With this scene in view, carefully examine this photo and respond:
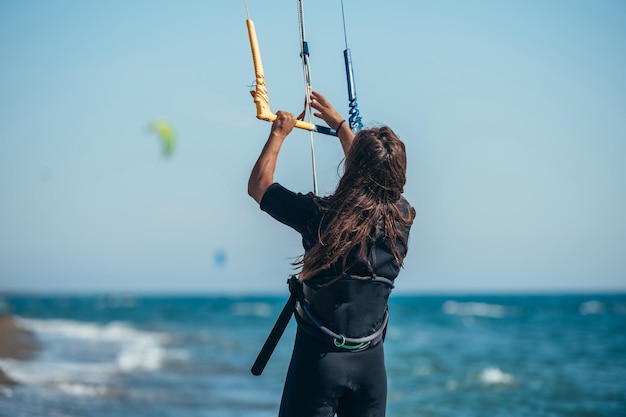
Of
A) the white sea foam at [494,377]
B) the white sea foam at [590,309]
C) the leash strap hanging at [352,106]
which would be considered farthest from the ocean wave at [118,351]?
→ the white sea foam at [590,309]

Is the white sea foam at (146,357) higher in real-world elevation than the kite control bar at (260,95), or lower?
higher

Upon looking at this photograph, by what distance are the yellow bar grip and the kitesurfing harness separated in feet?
1.77

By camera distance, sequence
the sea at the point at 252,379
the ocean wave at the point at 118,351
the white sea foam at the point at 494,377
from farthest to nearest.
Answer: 1. the ocean wave at the point at 118,351
2. the white sea foam at the point at 494,377
3. the sea at the point at 252,379

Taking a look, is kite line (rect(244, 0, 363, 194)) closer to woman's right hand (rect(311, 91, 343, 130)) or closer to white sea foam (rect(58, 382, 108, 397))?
woman's right hand (rect(311, 91, 343, 130))

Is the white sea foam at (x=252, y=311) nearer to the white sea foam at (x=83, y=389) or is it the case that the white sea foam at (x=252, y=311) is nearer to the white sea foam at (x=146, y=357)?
the white sea foam at (x=146, y=357)

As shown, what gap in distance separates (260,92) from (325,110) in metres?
0.34

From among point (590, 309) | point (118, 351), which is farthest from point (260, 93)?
point (590, 309)

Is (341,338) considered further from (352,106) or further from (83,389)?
(83,389)

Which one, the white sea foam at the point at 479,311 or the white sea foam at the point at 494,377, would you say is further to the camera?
the white sea foam at the point at 479,311

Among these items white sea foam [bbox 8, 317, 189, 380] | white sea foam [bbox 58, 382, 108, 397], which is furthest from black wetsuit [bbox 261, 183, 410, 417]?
white sea foam [bbox 8, 317, 189, 380]

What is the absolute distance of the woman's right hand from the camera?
2.83m

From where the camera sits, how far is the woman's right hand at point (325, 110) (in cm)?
283

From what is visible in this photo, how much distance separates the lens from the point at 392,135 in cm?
247

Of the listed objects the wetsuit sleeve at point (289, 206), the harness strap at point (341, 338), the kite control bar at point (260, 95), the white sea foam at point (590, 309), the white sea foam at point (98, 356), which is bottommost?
the harness strap at point (341, 338)
